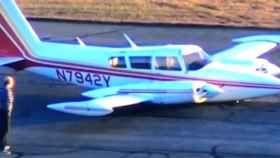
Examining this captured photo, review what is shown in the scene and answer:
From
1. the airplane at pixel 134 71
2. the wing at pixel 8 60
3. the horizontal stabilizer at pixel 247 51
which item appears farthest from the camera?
the horizontal stabilizer at pixel 247 51

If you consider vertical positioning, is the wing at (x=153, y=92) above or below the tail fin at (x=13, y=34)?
below

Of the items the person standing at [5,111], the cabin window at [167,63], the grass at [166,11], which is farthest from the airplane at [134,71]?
the grass at [166,11]

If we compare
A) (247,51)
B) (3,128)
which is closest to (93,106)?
(3,128)

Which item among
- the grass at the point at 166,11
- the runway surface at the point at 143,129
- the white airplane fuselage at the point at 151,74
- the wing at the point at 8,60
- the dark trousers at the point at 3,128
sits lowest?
the runway surface at the point at 143,129

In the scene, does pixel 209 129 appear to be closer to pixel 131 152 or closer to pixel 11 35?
pixel 131 152

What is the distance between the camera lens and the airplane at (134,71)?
21.1m

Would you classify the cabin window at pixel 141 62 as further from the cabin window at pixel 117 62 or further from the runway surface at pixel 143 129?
the runway surface at pixel 143 129

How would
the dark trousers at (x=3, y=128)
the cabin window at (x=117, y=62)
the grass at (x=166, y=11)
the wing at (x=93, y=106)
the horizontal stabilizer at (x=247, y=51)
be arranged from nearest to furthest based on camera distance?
the dark trousers at (x=3, y=128)
the wing at (x=93, y=106)
the cabin window at (x=117, y=62)
the horizontal stabilizer at (x=247, y=51)
the grass at (x=166, y=11)

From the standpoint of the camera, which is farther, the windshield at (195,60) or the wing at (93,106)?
the windshield at (195,60)

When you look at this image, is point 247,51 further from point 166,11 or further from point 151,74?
point 166,11

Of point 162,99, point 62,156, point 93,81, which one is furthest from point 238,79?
point 62,156

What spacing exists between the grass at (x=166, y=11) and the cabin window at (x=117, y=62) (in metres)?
12.0

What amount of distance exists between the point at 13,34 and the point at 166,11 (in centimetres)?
1373

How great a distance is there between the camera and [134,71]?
2200cm
